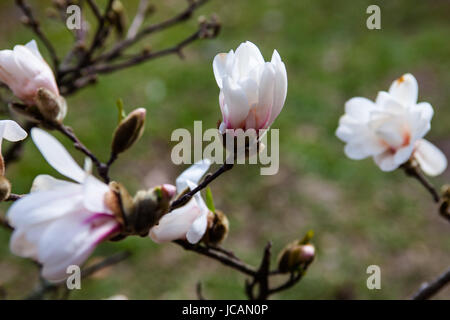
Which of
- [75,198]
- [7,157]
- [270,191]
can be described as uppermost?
[270,191]

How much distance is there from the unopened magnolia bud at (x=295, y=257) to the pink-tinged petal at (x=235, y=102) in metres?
0.28

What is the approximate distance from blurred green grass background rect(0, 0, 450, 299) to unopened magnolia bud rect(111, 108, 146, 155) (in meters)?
1.36

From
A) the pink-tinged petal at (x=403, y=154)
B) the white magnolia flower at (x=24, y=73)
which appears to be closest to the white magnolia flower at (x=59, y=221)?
the white magnolia flower at (x=24, y=73)

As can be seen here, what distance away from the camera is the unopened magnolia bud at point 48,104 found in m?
0.64

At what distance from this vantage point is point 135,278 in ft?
6.68

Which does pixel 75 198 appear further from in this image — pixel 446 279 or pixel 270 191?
pixel 270 191

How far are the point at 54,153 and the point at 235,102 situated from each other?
21 centimetres

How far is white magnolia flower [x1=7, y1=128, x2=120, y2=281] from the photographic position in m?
0.45

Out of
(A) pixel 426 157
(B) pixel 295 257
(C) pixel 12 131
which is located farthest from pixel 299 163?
(C) pixel 12 131

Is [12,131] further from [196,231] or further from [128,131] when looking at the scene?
Result: [196,231]

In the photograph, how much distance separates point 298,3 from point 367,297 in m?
2.78

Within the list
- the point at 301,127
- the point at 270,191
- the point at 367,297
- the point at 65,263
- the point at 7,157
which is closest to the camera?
the point at 65,263

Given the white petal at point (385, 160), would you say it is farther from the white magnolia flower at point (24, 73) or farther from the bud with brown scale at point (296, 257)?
the white magnolia flower at point (24, 73)
